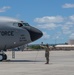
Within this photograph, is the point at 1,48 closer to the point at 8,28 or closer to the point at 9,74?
the point at 8,28

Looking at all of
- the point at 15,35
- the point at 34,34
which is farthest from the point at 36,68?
the point at 15,35

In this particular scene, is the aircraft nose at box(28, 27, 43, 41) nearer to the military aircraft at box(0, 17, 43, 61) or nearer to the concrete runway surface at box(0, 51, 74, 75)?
the military aircraft at box(0, 17, 43, 61)

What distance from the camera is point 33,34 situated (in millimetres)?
31094

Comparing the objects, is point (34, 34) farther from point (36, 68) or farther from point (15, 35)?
point (36, 68)

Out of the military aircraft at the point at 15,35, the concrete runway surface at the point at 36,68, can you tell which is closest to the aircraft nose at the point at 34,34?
the military aircraft at the point at 15,35

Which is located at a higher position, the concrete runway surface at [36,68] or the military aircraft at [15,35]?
the military aircraft at [15,35]

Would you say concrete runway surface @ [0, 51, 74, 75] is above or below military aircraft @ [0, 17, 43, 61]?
below

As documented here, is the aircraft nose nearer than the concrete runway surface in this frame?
No

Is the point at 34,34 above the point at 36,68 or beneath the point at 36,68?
above

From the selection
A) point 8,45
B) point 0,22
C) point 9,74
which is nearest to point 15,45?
point 8,45

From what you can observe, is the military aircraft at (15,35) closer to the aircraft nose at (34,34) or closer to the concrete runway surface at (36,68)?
the aircraft nose at (34,34)

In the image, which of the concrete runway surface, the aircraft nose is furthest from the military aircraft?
the concrete runway surface

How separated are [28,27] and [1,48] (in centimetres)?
322

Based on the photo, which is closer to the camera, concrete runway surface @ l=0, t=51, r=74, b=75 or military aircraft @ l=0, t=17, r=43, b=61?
concrete runway surface @ l=0, t=51, r=74, b=75
